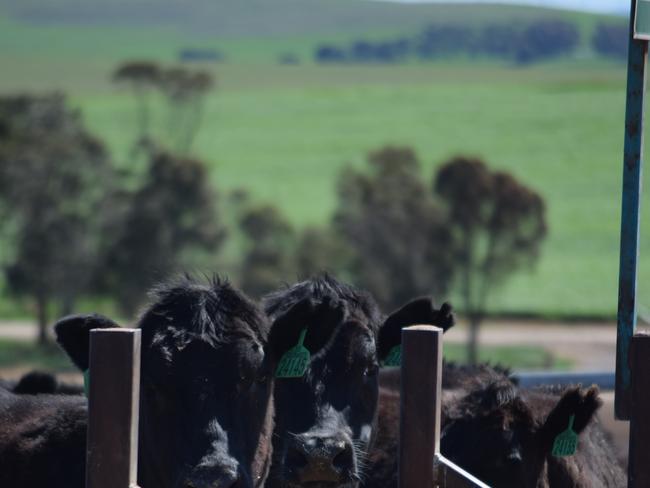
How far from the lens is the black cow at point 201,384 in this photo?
5754mm

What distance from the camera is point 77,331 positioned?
6402 millimetres

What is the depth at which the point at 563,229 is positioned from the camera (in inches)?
2491

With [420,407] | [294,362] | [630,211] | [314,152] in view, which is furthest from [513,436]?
[314,152]

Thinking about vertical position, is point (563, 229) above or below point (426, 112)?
below

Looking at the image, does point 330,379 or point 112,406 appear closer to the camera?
point 112,406

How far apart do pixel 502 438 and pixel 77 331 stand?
253cm

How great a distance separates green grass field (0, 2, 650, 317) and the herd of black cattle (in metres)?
37.5

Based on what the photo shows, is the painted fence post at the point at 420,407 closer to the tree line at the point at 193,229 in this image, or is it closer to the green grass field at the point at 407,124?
the tree line at the point at 193,229

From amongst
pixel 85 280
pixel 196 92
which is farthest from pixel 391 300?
pixel 196 92

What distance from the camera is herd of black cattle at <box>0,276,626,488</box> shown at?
19.5 ft

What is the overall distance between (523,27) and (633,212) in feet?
368

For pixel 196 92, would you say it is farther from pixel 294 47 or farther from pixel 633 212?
pixel 294 47

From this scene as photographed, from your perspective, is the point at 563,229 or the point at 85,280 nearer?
the point at 85,280

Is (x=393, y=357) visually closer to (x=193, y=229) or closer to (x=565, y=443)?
(x=565, y=443)
